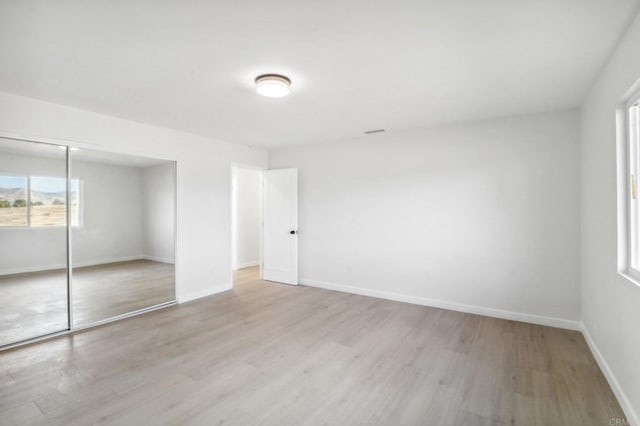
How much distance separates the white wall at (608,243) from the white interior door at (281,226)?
416cm

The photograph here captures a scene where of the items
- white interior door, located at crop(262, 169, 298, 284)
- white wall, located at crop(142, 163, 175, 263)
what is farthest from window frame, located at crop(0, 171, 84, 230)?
white interior door, located at crop(262, 169, 298, 284)

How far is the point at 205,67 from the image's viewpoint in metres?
2.54

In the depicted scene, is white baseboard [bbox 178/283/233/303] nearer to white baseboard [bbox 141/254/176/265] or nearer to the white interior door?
white baseboard [bbox 141/254/176/265]

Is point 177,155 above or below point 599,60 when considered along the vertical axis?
below

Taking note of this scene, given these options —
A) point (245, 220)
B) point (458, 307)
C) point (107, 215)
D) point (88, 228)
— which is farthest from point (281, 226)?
point (458, 307)

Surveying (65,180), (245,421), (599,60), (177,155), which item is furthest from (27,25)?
(599,60)

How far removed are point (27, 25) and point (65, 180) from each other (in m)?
2.13

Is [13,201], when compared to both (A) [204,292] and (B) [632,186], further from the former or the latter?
(B) [632,186]

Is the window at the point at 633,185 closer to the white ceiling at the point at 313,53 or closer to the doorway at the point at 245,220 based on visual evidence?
the white ceiling at the point at 313,53

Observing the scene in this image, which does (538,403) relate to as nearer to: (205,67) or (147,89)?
(205,67)

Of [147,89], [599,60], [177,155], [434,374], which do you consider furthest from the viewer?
[177,155]

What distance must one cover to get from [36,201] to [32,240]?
44 centimetres

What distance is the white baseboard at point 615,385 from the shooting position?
196cm

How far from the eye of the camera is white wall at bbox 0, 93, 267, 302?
3.27 m
